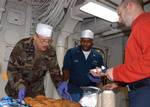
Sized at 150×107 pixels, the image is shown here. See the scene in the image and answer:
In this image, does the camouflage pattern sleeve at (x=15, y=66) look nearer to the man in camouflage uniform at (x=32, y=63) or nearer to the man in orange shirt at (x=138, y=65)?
the man in camouflage uniform at (x=32, y=63)

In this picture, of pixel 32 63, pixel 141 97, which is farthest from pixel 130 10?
pixel 32 63

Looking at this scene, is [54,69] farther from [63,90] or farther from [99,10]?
[99,10]

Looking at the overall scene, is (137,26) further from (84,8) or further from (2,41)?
(2,41)

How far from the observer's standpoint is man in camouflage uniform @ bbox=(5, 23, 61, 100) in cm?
298

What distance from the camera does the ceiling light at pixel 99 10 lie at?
3.71 meters

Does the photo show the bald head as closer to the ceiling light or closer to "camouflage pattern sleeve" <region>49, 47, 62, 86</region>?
"camouflage pattern sleeve" <region>49, 47, 62, 86</region>

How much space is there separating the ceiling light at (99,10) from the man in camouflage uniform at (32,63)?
0.82 meters

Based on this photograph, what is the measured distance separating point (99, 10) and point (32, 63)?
52.3 inches

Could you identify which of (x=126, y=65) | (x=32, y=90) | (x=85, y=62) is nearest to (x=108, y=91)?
(x=126, y=65)

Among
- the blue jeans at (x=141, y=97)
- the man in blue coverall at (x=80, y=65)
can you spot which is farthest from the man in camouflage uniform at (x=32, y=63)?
the blue jeans at (x=141, y=97)

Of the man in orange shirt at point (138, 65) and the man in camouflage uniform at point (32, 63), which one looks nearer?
the man in orange shirt at point (138, 65)

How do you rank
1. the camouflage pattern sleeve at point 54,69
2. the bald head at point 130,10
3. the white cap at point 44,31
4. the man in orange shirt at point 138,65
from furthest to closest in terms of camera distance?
the camouflage pattern sleeve at point 54,69 → the white cap at point 44,31 → the bald head at point 130,10 → the man in orange shirt at point 138,65

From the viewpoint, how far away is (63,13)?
4.34 meters

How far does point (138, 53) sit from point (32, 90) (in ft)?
5.30
